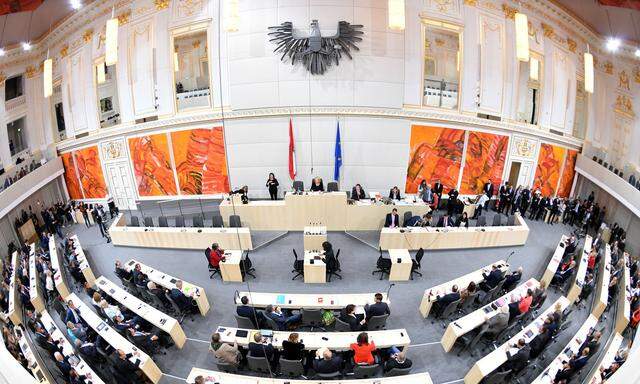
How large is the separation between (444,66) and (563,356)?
1041 cm

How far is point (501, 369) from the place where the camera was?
601 cm

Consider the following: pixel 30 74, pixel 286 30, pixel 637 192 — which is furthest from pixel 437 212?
pixel 30 74

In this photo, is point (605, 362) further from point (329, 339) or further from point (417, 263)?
point (329, 339)

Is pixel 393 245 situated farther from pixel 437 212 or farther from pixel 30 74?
pixel 30 74

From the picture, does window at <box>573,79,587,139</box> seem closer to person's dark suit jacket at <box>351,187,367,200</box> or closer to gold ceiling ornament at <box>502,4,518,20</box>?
gold ceiling ornament at <box>502,4,518,20</box>

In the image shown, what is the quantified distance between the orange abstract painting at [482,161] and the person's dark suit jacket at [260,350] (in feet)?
31.4

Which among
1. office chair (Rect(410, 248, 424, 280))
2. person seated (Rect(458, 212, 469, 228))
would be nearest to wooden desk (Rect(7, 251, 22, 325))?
office chair (Rect(410, 248, 424, 280))

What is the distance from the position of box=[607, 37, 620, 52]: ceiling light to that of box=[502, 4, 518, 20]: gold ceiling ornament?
9.54 ft

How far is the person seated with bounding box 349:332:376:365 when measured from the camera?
572cm

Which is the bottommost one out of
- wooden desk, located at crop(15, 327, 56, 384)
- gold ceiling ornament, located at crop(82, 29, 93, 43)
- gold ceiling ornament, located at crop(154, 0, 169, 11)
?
wooden desk, located at crop(15, 327, 56, 384)

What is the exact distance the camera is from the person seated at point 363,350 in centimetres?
572

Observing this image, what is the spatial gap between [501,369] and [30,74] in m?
15.7

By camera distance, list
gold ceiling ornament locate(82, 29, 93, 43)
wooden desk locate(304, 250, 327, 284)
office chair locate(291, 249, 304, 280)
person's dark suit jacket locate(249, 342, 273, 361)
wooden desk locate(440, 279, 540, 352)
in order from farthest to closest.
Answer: gold ceiling ornament locate(82, 29, 93, 43)
office chair locate(291, 249, 304, 280)
wooden desk locate(304, 250, 327, 284)
wooden desk locate(440, 279, 540, 352)
person's dark suit jacket locate(249, 342, 273, 361)

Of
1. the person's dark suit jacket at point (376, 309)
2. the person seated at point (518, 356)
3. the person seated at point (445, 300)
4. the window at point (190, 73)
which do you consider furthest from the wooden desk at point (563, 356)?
the window at point (190, 73)
